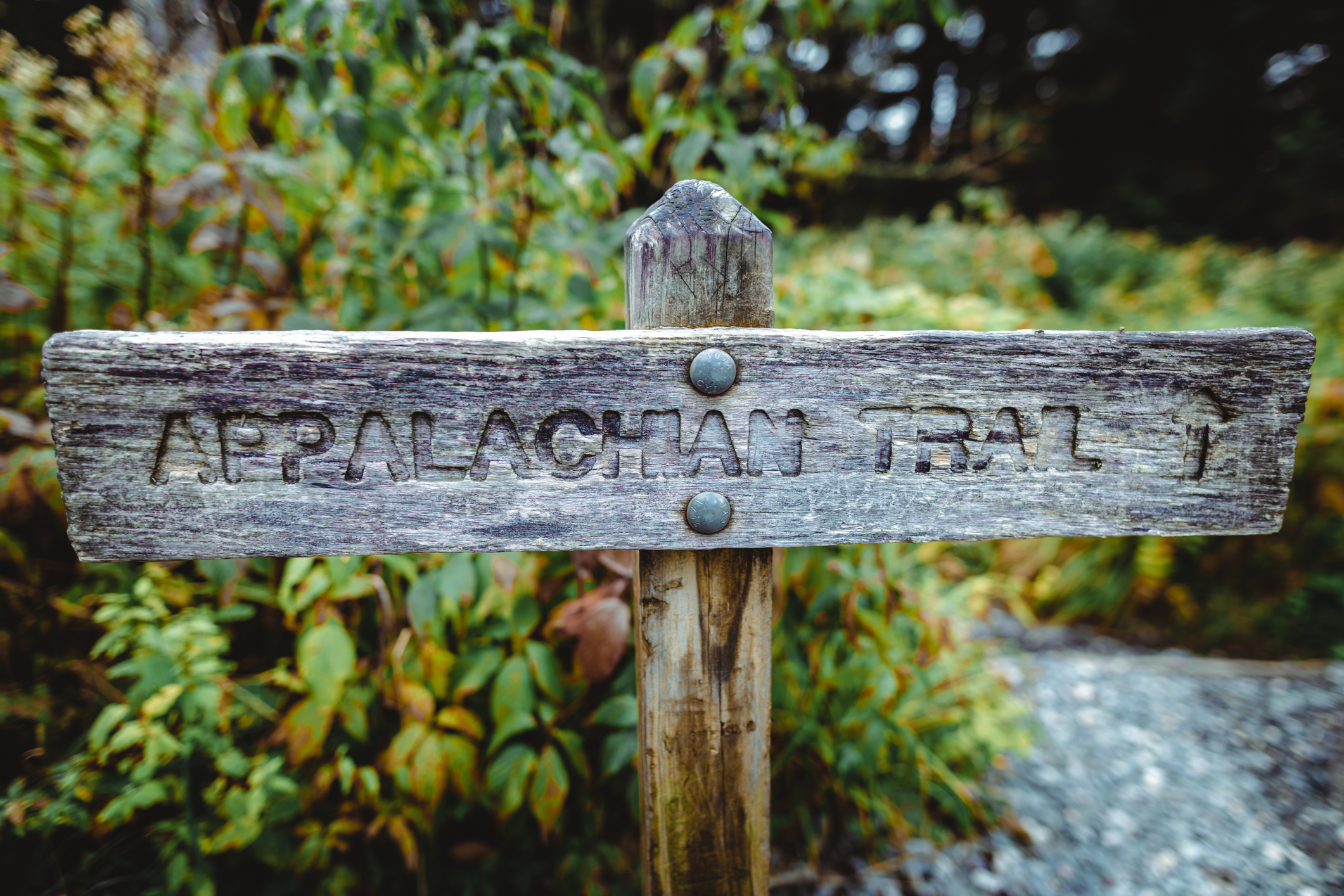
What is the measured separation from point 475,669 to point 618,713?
0.32 m

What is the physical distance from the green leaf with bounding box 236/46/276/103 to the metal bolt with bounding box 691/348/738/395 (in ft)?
3.51

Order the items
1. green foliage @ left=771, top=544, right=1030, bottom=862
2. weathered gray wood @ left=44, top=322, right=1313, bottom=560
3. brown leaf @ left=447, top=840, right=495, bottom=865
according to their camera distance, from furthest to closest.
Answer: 1. green foliage @ left=771, top=544, right=1030, bottom=862
2. brown leaf @ left=447, top=840, right=495, bottom=865
3. weathered gray wood @ left=44, top=322, right=1313, bottom=560

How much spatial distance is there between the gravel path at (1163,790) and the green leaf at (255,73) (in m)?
2.24

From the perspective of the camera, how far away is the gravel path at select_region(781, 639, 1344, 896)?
1689mm

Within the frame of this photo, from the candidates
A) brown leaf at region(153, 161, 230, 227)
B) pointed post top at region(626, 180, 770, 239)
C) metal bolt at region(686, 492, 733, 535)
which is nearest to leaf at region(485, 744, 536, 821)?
metal bolt at region(686, 492, 733, 535)

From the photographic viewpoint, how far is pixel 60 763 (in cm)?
126

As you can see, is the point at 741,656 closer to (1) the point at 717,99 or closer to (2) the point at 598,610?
(2) the point at 598,610

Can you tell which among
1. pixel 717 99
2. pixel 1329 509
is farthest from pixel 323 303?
pixel 1329 509

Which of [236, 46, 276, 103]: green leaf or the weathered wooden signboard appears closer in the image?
the weathered wooden signboard

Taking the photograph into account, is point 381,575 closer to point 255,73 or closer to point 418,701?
point 418,701

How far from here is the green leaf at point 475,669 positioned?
3.90ft

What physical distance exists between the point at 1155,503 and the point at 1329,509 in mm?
3479

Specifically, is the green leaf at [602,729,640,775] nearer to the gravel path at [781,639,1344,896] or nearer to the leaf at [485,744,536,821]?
the leaf at [485,744,536,821]

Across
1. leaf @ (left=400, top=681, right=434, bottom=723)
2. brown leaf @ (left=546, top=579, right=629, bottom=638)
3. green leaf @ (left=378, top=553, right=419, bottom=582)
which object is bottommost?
leaf @ (left=400, top=681, right=434, bottom=723)
